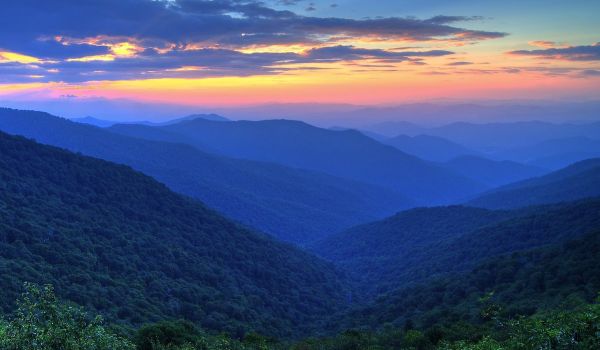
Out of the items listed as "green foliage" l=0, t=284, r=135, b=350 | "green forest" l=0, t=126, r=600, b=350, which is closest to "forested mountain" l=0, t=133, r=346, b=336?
"green forest" l=0, t=126, r=600, b=350

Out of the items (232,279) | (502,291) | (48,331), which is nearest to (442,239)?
(232,279)

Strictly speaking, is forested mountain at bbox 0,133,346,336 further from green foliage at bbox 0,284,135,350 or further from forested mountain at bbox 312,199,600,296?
green foliage at bbox 0,284,135,350

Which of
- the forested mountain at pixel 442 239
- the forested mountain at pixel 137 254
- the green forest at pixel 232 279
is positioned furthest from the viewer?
the forested mountain at pixel 442 239

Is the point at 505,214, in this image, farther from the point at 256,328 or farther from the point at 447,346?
the point at 447,346

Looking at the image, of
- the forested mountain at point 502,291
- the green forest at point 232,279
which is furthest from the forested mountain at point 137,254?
the forested mountain at point 502,291

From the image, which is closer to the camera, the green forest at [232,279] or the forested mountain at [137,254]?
the green forest at [232,279]

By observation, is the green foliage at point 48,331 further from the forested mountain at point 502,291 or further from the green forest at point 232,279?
the forested mountain at point 502,291

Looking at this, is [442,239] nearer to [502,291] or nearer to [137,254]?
[502,291]
